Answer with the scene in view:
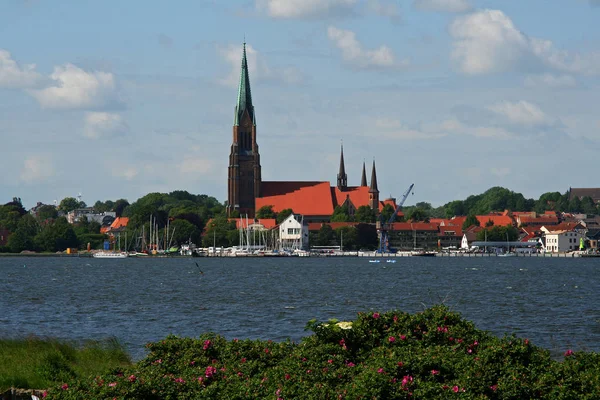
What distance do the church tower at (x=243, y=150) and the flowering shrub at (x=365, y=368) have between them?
178 meters

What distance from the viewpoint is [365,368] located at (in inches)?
486

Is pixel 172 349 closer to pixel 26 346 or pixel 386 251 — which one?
pixel 26 346

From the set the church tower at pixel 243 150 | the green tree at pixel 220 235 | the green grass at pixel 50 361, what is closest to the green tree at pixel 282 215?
the church tower at pixel 243 150

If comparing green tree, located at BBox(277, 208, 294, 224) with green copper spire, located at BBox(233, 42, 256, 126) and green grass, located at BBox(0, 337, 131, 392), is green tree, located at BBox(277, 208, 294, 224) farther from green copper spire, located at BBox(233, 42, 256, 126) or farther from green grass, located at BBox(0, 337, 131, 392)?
green grass, located at BBox(0, 337, 131, 392)

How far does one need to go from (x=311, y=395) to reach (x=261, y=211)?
188010mm

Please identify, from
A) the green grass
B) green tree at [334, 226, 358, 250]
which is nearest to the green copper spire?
green tree at [334, 226, 358, 250]

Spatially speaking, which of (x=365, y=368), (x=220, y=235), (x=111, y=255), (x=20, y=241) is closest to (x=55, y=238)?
(x=20, y=241)

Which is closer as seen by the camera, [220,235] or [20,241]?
[20,241]

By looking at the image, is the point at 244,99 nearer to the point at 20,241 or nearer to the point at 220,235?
the point at 220,235

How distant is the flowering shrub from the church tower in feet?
584

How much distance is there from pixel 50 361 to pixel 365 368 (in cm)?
829

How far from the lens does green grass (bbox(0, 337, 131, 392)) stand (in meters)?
16.9

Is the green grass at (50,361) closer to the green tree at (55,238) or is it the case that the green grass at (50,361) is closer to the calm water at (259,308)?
the calm water at (259,308)

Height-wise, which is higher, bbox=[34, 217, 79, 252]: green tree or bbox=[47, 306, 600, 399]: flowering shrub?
bbox=[34, 217, 79, 252]: green tree
